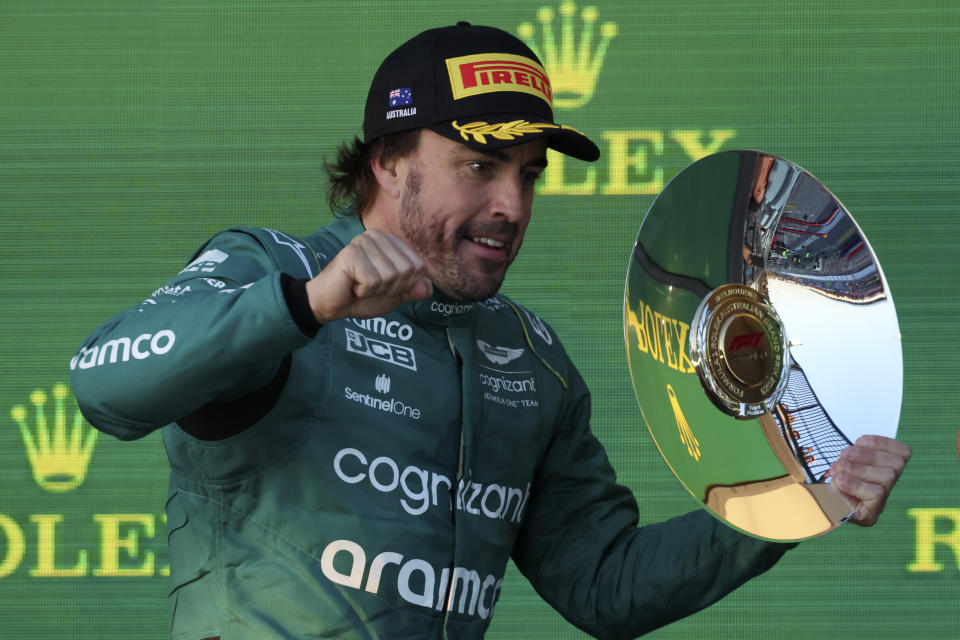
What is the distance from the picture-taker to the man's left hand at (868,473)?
136 cm

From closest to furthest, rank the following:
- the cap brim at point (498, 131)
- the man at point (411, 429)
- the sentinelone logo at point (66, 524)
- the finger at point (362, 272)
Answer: the finger at point (362, 272)
the man at point (411, 429)
the cap brim at point (498, 131)
the sentinelone logo at point (66, 524)

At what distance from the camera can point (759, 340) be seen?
57.0 inches

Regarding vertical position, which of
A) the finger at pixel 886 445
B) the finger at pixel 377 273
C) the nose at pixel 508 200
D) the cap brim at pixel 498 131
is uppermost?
the cap brim at pixel 498 131

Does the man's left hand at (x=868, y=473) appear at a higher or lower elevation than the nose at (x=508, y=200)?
lower

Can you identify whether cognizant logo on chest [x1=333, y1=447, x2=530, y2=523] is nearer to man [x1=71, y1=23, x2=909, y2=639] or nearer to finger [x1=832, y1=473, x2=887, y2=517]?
man [x1=71, y1=23, x2=909, y2=639]

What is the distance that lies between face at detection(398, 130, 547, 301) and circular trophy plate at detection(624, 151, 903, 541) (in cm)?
18

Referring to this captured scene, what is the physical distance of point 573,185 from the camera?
230 centimetres

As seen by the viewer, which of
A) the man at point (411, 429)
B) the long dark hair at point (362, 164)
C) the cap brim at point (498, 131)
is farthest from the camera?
the long dark hair at point (362, 164)

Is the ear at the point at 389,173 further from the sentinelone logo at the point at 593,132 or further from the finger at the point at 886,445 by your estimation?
the sentinelone logo at the point at 593,132

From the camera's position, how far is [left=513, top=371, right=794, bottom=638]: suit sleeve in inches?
62.4

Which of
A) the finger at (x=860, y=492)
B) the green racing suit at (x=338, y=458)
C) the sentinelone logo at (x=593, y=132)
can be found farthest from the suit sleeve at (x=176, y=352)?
the sentinelone logo at (x=593, y=132)

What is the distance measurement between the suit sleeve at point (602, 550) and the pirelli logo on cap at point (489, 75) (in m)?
0.44

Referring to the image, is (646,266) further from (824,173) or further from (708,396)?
(824,173)

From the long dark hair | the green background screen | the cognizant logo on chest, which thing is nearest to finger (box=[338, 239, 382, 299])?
the cognizant logo on chest
